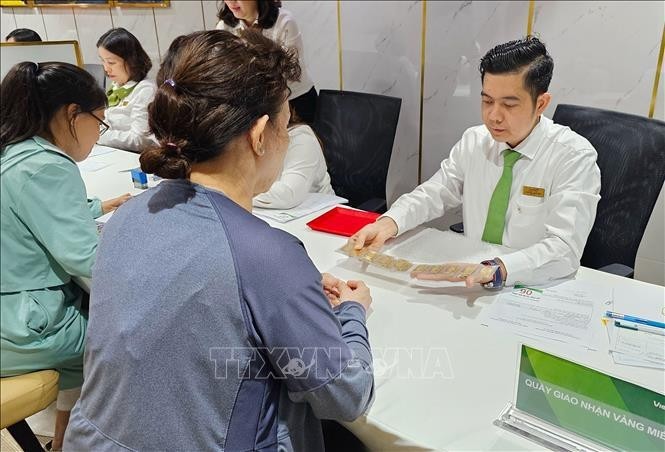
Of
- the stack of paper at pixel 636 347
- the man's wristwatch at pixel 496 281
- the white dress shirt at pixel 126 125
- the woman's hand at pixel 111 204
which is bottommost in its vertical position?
the stack of paper at pixel 636 347

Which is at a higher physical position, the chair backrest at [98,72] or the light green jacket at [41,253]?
the chair backrest at [98,72]

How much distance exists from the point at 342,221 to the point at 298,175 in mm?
283

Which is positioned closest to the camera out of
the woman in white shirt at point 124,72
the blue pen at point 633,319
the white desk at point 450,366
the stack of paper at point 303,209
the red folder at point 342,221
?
the white desk at point 450,366

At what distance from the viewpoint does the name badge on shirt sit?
1.57m

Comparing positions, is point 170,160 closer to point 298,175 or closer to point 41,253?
point 41,253

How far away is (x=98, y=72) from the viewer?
1.37 metres

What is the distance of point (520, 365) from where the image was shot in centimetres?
87

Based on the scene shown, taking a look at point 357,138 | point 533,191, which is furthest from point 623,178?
point 357,138

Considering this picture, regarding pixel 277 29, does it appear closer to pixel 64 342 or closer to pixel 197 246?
pixel 64 342

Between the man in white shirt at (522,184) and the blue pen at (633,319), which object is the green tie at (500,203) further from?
the blue pen at (633,319)

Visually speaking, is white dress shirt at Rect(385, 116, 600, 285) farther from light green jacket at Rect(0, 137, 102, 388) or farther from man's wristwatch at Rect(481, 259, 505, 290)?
light green jacket at Rect(0, 137, 102, 388)

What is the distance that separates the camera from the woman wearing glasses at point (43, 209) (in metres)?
1.04

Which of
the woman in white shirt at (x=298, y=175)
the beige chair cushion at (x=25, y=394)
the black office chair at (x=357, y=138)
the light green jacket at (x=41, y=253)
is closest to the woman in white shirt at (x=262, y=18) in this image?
the black office chair at (x=357, y=138)

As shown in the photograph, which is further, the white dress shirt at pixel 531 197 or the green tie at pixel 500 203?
the green tie at pixel 500 203
